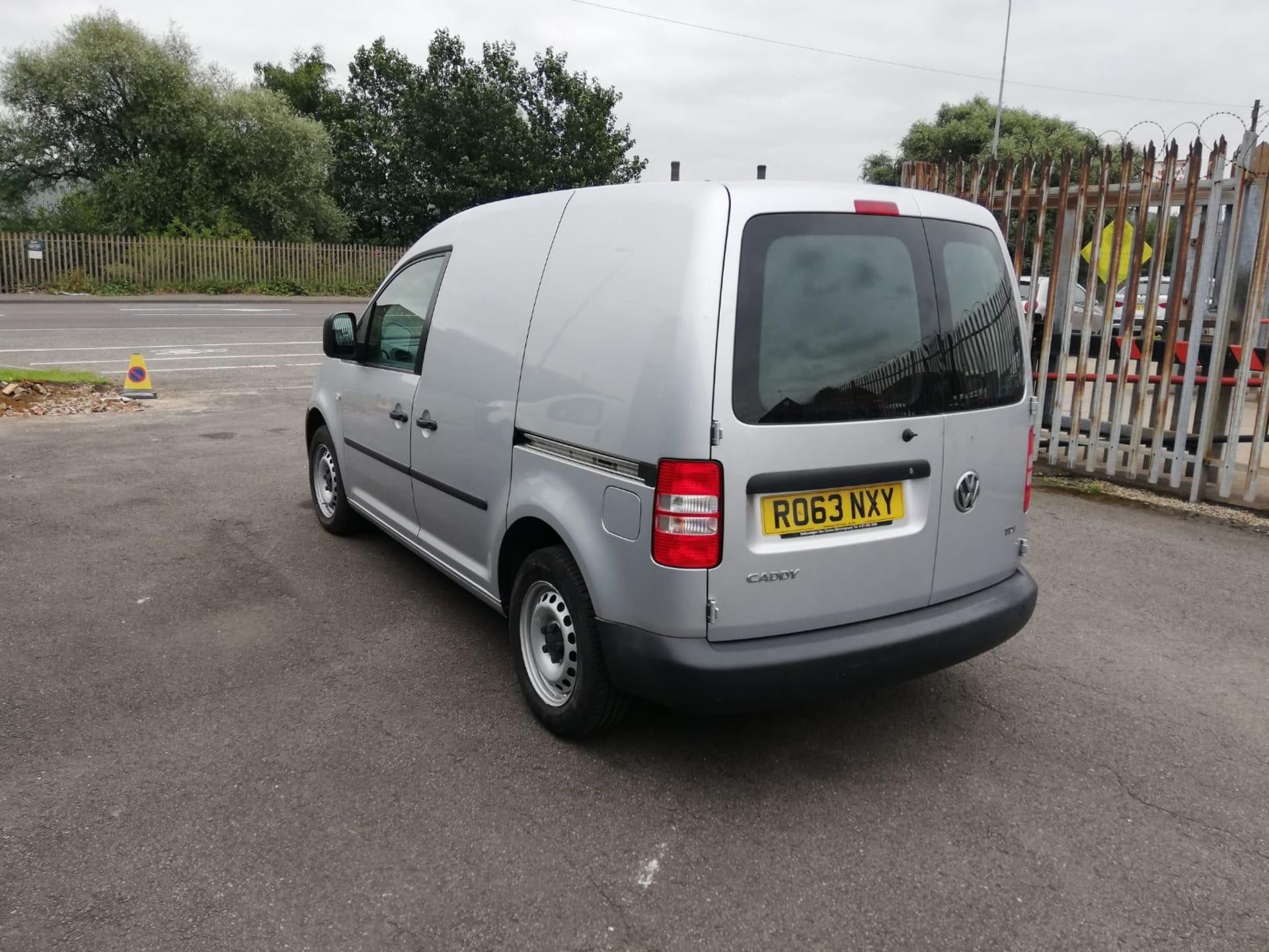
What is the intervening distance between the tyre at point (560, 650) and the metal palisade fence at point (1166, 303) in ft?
13.9

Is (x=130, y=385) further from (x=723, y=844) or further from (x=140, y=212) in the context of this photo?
(x=140, y=212)

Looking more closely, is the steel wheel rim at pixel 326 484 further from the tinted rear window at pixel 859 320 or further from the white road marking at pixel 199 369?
the white road marking at pixel 199 369

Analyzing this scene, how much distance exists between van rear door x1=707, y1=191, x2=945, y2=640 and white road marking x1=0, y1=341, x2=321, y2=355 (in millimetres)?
13287

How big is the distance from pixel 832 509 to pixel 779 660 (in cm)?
50

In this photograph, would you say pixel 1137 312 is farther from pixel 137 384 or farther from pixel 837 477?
pixel 137 384

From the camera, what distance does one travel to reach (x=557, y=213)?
3.69 m

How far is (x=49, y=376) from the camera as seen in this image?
11172 mm

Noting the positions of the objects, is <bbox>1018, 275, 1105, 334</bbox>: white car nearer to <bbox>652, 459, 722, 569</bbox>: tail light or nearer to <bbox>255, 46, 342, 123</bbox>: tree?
<bbox>652, 459, 722, 569</bbox>: tail light

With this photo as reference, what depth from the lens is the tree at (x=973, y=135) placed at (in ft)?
161

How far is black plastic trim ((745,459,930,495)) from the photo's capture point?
9.57ft

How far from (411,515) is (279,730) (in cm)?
133

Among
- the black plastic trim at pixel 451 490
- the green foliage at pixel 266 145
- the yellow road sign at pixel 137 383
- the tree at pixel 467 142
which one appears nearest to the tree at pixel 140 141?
the green foliage at pixel 266 145

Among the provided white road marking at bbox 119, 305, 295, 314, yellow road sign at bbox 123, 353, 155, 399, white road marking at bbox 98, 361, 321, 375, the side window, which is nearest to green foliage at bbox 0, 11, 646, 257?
white road marking at bbox 119, 305, 295, 314

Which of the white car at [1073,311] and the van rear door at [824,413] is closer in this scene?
the van rear door at [824,413]
